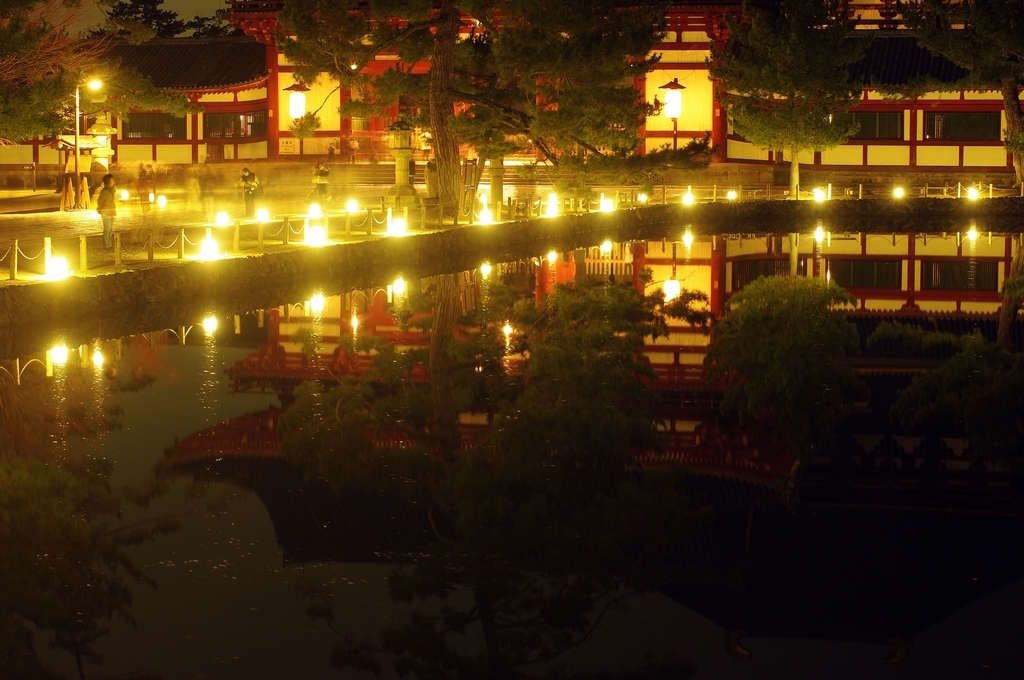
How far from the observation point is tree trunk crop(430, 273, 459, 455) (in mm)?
15753

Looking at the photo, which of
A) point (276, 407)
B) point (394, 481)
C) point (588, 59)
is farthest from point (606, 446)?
point (588, 59)

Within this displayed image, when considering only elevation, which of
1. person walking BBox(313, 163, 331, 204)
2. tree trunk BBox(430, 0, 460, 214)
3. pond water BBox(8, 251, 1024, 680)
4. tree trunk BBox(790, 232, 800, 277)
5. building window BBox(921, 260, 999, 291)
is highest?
tree trunk BBox(430, 0, 460, 214)

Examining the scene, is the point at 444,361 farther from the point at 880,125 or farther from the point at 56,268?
the point at 880,125

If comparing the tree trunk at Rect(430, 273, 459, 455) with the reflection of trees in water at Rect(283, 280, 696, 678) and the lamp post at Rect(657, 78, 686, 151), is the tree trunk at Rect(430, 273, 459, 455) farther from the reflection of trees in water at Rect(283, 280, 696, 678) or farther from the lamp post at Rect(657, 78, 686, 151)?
the lamp post at Rect(657, 78, 686, 151)

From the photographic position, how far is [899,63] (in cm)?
5216

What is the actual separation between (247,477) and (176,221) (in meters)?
23.2

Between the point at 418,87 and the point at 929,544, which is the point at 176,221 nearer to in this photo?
the point at 418,87

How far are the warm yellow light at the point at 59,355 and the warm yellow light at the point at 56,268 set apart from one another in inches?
116

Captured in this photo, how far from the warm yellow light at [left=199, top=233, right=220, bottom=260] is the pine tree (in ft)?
83.9

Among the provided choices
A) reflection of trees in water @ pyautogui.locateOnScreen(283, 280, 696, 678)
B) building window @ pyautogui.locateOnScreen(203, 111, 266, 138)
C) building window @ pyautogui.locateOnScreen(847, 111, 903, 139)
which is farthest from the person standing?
building window @ pyautogui.locateOnScreen(847, 111, 903, 139)

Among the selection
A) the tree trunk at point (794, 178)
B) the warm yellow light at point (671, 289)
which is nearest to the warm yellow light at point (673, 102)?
the tree trunk at point (794, 178)

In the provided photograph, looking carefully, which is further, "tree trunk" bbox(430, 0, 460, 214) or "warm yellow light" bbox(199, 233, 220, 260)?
"tree trunk" bbox(430, 0, 460, 214)

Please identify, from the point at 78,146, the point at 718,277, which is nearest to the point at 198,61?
the point at 78,146

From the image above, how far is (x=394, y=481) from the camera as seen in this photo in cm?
1324
